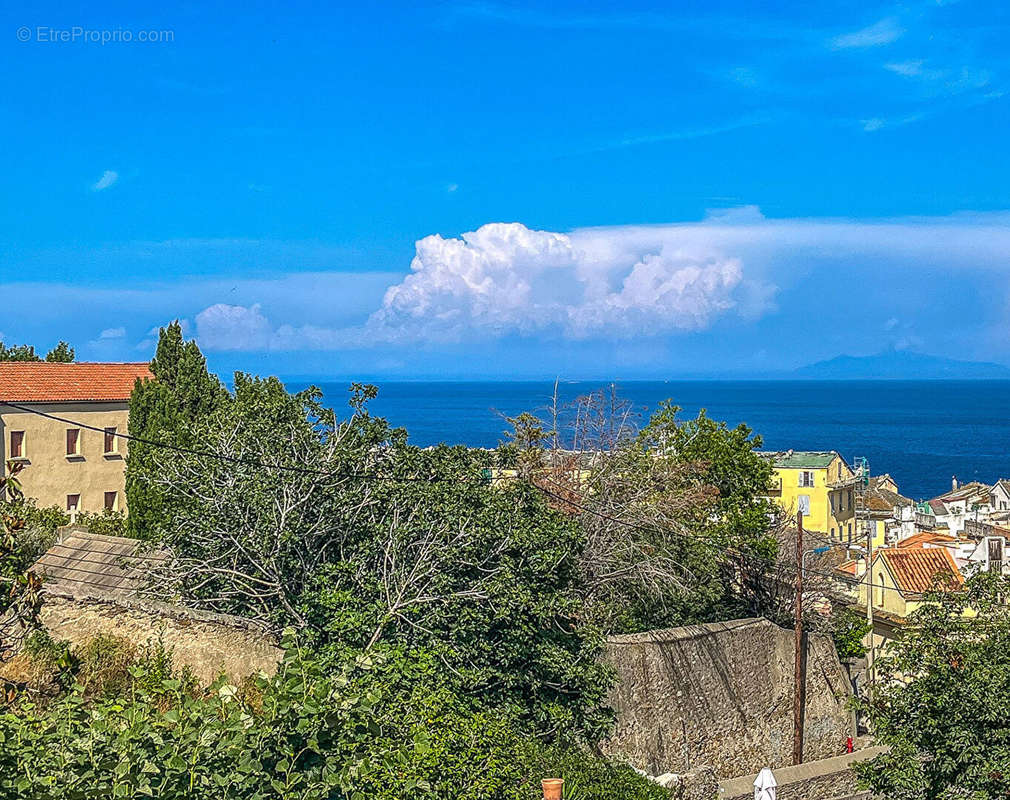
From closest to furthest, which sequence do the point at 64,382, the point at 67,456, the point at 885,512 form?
the point at 67,456 < the point at 64,382 < the point at 885,512

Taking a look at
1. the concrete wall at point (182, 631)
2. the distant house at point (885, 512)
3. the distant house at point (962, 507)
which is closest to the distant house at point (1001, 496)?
the distant house at point (962, 507)

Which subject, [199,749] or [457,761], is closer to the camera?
[199,749]

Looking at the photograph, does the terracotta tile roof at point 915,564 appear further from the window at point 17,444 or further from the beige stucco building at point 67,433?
the window at point 17,444

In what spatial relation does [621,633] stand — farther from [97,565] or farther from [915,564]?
[915,564]

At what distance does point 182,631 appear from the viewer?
1351cm

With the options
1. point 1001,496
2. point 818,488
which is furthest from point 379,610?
point 1001,496

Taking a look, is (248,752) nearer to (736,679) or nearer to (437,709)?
(437,709)

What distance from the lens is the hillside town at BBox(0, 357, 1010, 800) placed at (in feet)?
→ 45.0

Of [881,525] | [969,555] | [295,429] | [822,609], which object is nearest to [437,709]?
[295,429]

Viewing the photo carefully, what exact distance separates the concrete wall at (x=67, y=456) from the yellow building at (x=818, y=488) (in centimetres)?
3657

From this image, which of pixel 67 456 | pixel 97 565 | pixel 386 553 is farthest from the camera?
pixel 67 456

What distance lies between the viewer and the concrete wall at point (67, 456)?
36.0 metres

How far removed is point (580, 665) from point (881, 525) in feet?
122

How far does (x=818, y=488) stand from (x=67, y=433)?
41.4m
